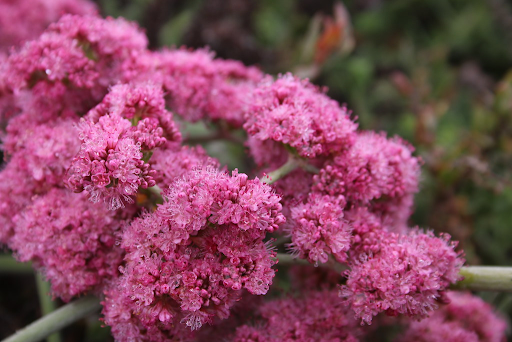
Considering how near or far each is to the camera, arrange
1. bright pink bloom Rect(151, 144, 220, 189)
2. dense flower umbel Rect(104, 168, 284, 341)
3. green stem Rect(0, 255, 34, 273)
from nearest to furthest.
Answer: dense flower umbel Rect(104, 168, 284, 341)
bright pink bloom Rect(151, 144, 220, 189)
green stem Rect(0, 255, 34, 273)

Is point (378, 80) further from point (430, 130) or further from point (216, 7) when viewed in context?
point (216, 7)

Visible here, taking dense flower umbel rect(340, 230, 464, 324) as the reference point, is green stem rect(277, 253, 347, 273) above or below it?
above

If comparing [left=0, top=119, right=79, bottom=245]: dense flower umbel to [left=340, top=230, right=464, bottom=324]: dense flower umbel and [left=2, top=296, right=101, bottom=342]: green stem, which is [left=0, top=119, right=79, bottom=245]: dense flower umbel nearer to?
[left=2, top=296, right=101, bottom=342]: green stem

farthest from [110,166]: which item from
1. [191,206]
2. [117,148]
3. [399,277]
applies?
[399,277]

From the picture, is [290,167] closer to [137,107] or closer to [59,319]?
[137,107]

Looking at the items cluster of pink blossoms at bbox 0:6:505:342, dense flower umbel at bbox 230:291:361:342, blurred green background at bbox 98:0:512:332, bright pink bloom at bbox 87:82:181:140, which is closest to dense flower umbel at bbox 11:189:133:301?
cluster of pink blossoms at bbox 0:6:505:342

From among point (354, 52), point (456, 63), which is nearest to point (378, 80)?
point (354, 52)

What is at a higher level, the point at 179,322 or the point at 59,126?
the point at 59,126
